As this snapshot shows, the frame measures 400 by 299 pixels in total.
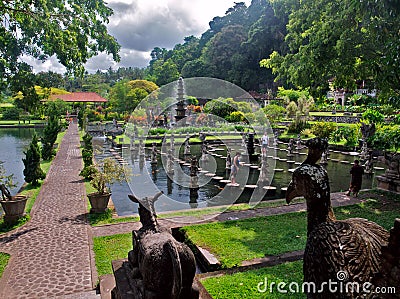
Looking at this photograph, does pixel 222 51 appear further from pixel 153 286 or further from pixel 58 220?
pixel 153 286

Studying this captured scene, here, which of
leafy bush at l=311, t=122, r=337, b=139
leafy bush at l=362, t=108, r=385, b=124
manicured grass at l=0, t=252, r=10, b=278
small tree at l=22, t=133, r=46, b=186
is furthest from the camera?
leafy bush at l=311, t=122, r=337, b=139

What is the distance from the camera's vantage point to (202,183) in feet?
44.6

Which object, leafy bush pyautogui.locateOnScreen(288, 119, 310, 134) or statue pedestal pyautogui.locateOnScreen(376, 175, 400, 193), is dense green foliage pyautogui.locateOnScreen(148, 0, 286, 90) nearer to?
leafy bush pyautogui.locateOnScreen(288, 119, 310, 134)

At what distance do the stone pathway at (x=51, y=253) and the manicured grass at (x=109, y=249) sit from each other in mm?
167

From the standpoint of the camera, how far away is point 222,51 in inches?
2015

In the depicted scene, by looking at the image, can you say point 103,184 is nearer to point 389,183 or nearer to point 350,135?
point 389,183

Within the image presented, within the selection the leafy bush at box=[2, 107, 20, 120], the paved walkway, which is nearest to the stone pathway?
the paved walkway

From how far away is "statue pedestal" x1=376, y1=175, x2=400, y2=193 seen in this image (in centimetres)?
1041

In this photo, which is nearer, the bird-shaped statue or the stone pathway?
the bird-shaped statue

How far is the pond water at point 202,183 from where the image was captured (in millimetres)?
10922

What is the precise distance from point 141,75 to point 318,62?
237ft

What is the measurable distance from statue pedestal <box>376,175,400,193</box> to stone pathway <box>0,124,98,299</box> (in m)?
9.55

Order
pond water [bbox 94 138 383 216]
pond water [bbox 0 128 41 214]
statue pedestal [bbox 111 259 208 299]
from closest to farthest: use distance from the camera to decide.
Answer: statue pedestal [bbox 111 259 208 299], pond water [bbox 94 138 383 216], pond water [bbox 0 128 41 214]

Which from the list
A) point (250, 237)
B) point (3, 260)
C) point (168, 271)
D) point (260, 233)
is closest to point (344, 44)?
point (260, 233)
